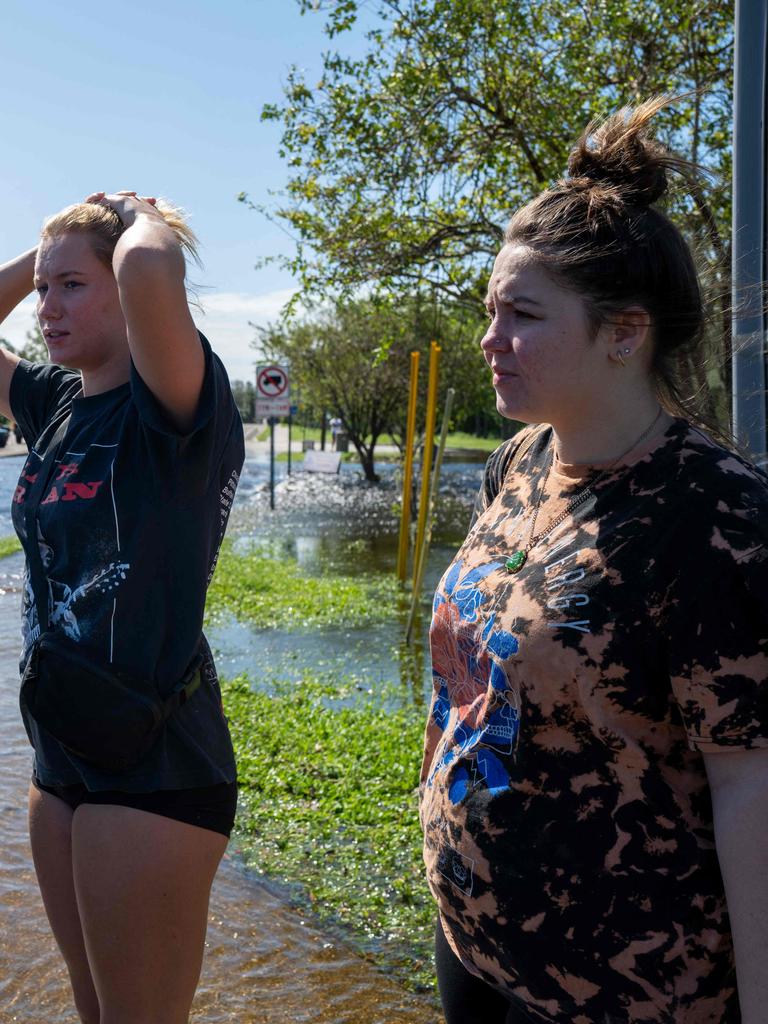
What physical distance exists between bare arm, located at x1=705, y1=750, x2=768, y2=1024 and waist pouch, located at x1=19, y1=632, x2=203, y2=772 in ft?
3.47

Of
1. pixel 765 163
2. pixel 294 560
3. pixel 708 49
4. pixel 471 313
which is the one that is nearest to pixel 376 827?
pixel 765 163

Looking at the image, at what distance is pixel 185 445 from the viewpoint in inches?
82.0

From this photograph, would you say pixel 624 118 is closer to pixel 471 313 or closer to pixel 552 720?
pixel 552 720

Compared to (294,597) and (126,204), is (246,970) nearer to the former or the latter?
(126,204)

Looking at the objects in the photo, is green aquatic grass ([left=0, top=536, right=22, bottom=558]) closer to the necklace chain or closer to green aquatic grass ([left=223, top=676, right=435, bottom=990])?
green aquatic grass ([left=223, top=676, right=435, bottom=990])

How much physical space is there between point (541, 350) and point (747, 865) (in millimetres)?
882

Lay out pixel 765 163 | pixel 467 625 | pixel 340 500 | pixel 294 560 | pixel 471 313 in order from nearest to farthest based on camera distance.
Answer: pixel 467 625 → pixel 765 163 → pixel 471 313 → pixel 294 560 → pixel 340 500

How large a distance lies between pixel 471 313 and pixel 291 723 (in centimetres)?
597

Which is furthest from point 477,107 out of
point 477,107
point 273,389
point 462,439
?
point 462,439

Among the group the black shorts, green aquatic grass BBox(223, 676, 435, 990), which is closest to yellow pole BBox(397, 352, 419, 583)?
green aquatic grass BBox(223, 676, 435, 990)

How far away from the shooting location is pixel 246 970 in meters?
3.56

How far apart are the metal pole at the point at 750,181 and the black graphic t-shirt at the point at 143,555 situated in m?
1.46

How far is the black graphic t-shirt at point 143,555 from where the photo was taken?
203 centimetres

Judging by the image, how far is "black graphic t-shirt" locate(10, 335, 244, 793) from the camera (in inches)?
80.0
